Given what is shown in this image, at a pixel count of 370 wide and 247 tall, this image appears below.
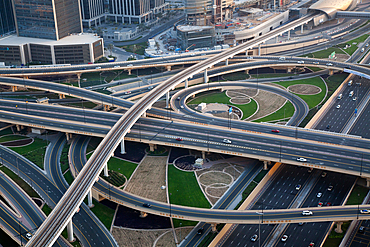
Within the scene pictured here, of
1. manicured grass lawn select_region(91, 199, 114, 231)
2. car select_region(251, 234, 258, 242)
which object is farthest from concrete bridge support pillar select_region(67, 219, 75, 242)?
car select_region(251, 234, 258, 242)

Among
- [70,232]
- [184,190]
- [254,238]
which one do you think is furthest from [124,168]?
[254,238]

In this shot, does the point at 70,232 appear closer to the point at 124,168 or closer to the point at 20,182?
the point at 20,182

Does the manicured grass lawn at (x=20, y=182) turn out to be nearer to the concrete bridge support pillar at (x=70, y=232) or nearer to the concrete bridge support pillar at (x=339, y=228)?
the concrete bridge support pillar at (x=70, y=232)

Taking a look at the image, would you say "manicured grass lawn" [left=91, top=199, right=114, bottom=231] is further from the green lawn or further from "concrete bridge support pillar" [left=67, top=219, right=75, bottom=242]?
the green lawn

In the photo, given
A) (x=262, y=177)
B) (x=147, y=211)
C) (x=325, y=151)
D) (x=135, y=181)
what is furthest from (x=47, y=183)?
(x=325, y=151)

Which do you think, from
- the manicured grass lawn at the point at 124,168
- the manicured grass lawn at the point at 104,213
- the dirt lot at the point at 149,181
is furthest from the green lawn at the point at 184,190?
the manicured grass lawn at the point at 104,213

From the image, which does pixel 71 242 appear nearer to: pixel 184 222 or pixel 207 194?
pixel 184 222
